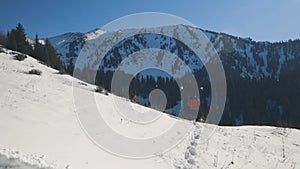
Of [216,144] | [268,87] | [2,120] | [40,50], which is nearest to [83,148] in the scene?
[2,120]

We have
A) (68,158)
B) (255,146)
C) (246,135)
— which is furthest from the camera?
(246,135)

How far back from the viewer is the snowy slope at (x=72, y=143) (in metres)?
6.68

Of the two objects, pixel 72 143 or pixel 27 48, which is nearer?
pixel 72 143

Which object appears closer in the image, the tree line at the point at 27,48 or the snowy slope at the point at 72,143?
the snowy slope at the point at 72,143

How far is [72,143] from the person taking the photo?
25.5 feet

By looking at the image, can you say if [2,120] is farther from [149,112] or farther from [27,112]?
[149,112]

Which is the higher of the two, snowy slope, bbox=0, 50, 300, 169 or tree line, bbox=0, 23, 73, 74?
tree line, bbox=0, 23, 73, 74

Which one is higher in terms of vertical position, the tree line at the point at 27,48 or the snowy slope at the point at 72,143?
the tree line at the point at 27,48

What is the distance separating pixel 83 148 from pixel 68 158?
0.97 meters

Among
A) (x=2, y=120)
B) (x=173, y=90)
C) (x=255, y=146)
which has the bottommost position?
(x=255, y=146)

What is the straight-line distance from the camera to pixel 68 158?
668cm

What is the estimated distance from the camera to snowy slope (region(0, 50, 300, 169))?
21.9ft

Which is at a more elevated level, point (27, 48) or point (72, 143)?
point (27, 48)

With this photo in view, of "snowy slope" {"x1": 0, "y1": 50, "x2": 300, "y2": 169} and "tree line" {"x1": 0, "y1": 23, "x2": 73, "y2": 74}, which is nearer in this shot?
"snowy slope" {"x1": 0, "y1": 50, "x2": 300, "y2": 169}
